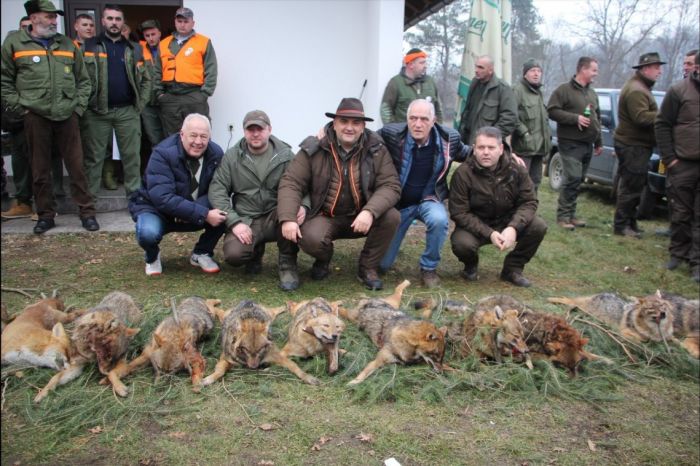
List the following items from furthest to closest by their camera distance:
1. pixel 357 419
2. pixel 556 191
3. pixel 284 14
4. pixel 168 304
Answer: pixel 556 191, pixel 284 14, pixel 168 304, pixel 357 419

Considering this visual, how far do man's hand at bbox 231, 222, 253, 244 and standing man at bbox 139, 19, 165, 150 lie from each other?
11.5 feet

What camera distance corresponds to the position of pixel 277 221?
5988mm

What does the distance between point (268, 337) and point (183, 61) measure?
5389mm

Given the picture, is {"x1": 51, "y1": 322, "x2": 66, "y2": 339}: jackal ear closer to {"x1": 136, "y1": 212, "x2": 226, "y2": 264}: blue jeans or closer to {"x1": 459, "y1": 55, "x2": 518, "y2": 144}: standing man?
{"x1": 136, "y1": 212, "x2": 226, "y2": 264}: blue jeans

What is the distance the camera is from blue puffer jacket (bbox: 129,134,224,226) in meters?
5.79

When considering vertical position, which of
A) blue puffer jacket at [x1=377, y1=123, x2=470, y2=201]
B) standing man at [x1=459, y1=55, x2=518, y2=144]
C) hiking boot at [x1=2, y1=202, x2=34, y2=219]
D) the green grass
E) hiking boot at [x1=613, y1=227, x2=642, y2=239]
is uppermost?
standing man at [x1=459, y1=55, x2=518, y2=144]

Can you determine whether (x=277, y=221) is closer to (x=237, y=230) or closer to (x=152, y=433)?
(x=237, y=230)

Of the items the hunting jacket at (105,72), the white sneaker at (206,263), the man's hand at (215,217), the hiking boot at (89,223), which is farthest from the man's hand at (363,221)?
the hunting jacket at (105,72)

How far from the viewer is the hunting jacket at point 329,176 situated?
5793 mm

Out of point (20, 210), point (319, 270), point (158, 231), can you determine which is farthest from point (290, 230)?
point (20, 210)

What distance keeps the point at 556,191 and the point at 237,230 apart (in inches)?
346

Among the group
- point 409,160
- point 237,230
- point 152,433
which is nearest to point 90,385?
point 152,433

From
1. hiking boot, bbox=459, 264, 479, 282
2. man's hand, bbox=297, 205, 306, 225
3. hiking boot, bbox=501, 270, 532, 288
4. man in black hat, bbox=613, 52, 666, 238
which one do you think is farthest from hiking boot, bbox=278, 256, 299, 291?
man in black hat, bbox=613, 52, 666, 238

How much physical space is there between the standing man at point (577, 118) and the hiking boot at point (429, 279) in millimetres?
3832
